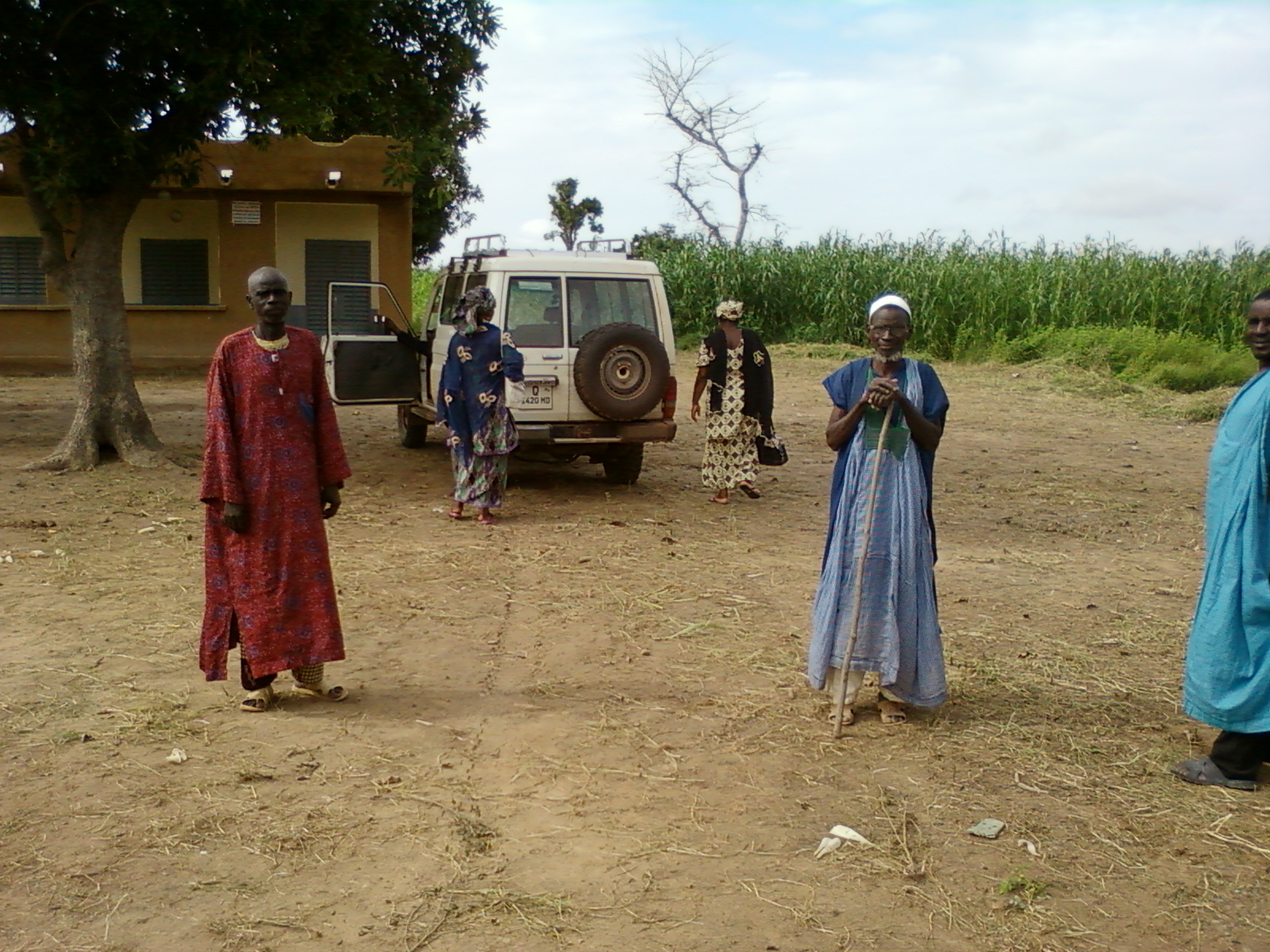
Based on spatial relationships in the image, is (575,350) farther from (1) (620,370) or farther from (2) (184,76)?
(2) (184,76)

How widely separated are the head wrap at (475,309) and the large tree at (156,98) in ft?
5.95

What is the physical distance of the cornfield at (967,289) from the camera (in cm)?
2609

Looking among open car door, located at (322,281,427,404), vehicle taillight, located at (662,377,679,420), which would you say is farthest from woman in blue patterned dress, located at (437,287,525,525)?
open car door, located at (322,281,427,404)

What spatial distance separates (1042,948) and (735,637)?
322 cm

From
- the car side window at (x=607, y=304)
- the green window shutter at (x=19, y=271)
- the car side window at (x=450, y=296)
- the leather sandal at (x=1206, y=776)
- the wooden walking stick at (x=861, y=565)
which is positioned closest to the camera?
the leather sandal at (x=1206, y=776)

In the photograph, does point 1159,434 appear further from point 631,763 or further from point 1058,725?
point 631,763

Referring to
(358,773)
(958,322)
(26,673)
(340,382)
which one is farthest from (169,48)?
(958,322)

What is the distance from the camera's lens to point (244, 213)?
20.9 m

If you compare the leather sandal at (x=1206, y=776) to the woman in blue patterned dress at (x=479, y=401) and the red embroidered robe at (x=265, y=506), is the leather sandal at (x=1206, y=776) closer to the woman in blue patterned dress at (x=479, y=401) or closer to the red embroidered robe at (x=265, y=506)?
the red embroidered robe at (x=265, y=506)

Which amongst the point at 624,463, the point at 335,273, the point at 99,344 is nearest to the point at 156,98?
the point at 99,344

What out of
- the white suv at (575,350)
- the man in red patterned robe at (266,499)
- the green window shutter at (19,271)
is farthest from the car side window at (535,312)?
the green window shutter at (19,271)

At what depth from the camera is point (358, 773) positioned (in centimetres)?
467

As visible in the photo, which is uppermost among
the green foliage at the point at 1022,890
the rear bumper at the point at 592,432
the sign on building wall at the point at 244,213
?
the sign on building wall at the point at 244,213

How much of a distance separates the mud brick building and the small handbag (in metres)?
11.8
